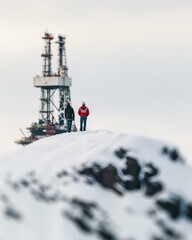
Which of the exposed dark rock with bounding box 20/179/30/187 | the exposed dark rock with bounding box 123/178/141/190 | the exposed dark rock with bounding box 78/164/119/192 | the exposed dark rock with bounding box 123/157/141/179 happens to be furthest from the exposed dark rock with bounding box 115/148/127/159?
the exposed dark rock with bounding box 20/179/30/187

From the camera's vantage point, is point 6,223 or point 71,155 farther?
point 71,155

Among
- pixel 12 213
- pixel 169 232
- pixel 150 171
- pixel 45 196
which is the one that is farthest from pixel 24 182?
pixel 169 232

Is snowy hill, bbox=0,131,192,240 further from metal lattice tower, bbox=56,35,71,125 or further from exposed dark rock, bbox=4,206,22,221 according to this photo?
metal lattice tower, bbox=56,35,71,125

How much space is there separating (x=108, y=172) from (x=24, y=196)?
18.6 ft

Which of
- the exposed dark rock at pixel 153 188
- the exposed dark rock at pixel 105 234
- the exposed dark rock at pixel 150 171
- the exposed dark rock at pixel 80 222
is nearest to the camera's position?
the exposed dark rock at pixel 105 234

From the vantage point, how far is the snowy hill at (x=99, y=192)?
55250 mm

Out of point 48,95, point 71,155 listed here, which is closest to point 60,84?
point 48,95

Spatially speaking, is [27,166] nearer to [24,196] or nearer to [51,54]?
[24,196]

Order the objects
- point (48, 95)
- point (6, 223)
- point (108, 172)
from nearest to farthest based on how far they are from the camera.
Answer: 1. point (6, 223)
2. point (108, 172)
3. point (48, 95)

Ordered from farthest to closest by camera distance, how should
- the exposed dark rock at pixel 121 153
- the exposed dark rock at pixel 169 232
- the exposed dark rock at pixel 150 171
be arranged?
1. the exposed dark rock at pixel 121 153
2. the exposed dark rock at pixel 150 171
3. the exposed dark rock at pixel 169 232

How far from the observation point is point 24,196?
57.1 metres

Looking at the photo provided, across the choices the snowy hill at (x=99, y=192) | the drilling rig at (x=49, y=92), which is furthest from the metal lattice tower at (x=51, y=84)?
the snowy hill at (x=99, y=192)

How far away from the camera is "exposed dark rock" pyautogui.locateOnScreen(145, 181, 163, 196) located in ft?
192

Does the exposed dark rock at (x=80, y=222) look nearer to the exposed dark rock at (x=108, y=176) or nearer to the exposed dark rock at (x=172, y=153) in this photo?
the exposed dark rock at (x=108, y=176)
